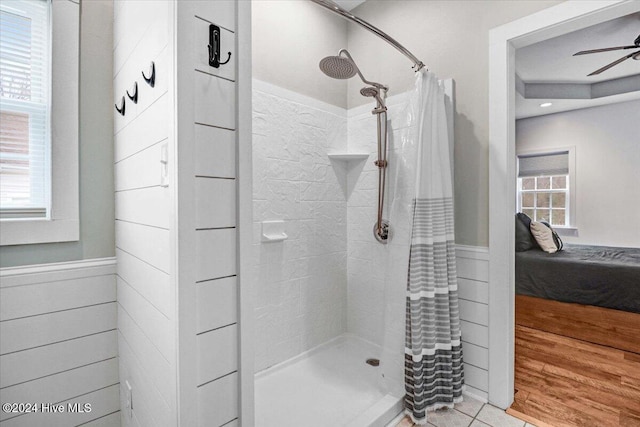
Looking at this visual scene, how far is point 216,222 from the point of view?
861 millimetres

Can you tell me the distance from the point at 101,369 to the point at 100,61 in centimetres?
141

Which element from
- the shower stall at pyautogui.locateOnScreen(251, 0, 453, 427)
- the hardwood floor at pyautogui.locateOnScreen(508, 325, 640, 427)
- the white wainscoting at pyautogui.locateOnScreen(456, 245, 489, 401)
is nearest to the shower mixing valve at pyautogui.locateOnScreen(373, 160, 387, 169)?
the shower stall at pyautogui.locateOnScreen(251, 0, 453, 427)

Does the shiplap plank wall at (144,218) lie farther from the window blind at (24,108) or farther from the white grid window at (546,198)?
the white grid window at (546,198)

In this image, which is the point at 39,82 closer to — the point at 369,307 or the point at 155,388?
the point at 155,388

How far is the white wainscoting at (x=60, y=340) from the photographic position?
1209 millimetres

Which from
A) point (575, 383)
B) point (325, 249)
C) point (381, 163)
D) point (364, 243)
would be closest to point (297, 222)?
point (325, 249)

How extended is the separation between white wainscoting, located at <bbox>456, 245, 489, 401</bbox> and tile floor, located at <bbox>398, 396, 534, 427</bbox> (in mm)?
88

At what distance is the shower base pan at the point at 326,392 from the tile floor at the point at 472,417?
197 millimetres

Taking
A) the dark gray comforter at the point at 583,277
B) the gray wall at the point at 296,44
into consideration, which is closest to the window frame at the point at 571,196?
the dark gray comforter at the point at 583,277

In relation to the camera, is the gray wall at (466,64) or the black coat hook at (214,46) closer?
the black coat hook at (214,46)

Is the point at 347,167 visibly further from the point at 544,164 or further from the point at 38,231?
the point at 544,164

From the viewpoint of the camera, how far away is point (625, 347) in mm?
2445

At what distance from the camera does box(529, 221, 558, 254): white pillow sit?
366 cm

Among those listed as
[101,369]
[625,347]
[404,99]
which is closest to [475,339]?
[404,99]
